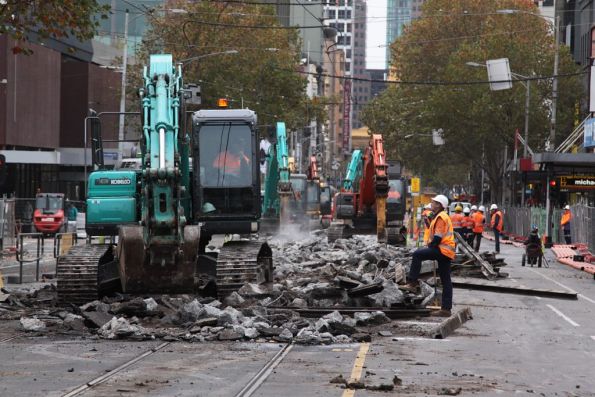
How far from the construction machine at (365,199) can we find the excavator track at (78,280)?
70.6 ft

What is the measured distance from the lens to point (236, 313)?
1759 cm

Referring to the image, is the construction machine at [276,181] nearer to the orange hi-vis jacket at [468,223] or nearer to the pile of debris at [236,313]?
the orange hi-vis jacket at [468,223]

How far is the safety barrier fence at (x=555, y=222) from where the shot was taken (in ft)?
140

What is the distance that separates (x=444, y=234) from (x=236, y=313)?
3.95 metres


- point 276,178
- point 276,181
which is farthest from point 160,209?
point 276,181

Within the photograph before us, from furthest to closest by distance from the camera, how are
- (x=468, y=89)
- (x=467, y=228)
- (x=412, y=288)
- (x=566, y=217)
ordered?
(x=468, y=89), (x=566, y=217), (x=467, y=228), (x=412, y=288)

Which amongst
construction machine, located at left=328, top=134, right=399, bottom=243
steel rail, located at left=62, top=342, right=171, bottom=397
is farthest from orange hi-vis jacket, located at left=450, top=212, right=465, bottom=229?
steel rail, located at left=62, top=342, right=171, bottom=397

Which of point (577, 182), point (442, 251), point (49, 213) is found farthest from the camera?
point (49, 213)

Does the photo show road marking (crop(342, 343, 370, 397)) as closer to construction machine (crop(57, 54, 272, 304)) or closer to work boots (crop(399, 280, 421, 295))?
construction machine (crop(57, 54, 272, 304))

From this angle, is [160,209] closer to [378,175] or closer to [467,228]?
[378,175]

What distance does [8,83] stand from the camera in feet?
217

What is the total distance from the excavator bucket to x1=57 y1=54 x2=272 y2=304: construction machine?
2 cm

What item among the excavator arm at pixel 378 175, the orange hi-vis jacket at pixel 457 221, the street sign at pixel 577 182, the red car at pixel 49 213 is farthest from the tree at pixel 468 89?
the excavator arm at pixel 378 175

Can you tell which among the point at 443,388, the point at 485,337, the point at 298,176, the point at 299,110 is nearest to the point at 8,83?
the point at 298,176
